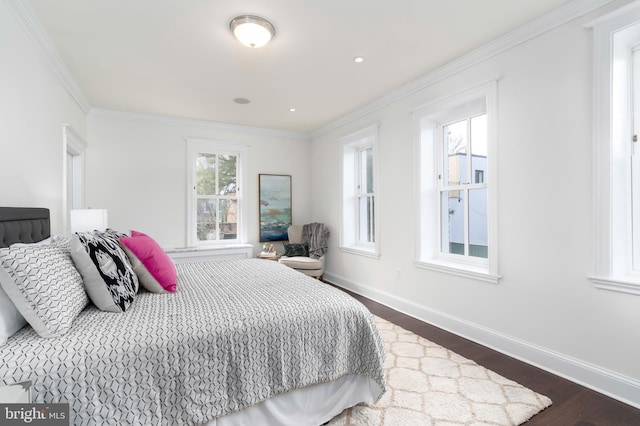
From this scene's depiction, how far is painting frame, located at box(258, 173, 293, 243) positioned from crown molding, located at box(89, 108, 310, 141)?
76 cm

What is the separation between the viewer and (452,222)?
11.1 ft

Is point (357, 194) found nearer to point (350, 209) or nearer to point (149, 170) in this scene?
point (350, 209)

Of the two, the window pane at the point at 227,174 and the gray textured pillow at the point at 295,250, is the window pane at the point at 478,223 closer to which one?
the gray textured pillow at the point at 295,250

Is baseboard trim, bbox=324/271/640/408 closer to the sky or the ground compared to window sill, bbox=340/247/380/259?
closer to the ground

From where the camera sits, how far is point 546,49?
2.35 metres

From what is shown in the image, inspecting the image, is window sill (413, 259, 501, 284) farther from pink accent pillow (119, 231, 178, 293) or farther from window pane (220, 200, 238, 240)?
window pane (220, 200, 238, 240)

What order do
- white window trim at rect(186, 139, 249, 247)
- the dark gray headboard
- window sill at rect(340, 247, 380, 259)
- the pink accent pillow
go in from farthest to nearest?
1. white window trim at rect(186, 139, 249, 247)
2. window sill at rect(340, 247, 380, 259)
3. the pink accent pillow
4. the dark gray headboard

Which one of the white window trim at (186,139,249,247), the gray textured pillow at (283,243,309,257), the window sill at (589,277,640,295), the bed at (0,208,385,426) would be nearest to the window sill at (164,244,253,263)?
the white window trim at (186,139,249,247)

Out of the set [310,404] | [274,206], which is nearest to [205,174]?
[274,206]

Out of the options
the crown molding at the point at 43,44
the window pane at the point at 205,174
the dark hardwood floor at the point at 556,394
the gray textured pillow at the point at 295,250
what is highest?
the crown molding at the point at 43,44

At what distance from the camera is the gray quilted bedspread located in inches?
45.9

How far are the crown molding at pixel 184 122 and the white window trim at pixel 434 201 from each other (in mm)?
2716

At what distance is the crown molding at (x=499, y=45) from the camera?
7.01 ft

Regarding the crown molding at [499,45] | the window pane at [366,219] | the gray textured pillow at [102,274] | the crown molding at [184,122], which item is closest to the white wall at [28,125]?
the gray textured pillow at [102,274]
